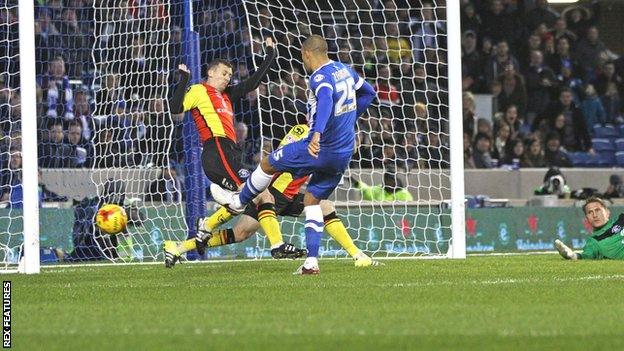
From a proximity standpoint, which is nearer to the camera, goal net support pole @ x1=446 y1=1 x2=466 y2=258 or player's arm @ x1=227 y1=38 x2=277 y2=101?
player's arm @ x1=227 y1=38 x2=277 y2=101

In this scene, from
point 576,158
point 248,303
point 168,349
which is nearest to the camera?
→ point 168,349

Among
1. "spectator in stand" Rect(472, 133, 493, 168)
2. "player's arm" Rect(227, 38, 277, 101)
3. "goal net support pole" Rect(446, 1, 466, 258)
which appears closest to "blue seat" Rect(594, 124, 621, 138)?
"spectator in stand" Rect(472, 133, 493, 168)

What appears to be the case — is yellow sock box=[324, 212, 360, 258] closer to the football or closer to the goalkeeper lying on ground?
the goalkeeper lying on ground

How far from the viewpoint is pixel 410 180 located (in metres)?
18.6

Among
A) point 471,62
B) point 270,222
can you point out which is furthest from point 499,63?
point 270,222

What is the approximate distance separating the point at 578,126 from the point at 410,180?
720 cm

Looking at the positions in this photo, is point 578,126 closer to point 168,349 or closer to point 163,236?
point 163,236

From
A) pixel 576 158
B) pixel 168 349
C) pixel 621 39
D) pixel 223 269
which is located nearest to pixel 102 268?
pixel 223 269

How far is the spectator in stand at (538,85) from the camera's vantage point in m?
25.1

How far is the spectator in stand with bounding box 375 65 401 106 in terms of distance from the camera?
59.1 feet

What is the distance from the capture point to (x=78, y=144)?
1672 cm

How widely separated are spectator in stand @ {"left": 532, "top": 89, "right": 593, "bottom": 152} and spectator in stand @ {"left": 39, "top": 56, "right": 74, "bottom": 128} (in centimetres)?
1023

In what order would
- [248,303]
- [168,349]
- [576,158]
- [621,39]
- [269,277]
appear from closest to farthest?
[168,349]
[248,303]
[269,277]
[576,158]
[621,39]

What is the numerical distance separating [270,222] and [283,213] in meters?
0.46
